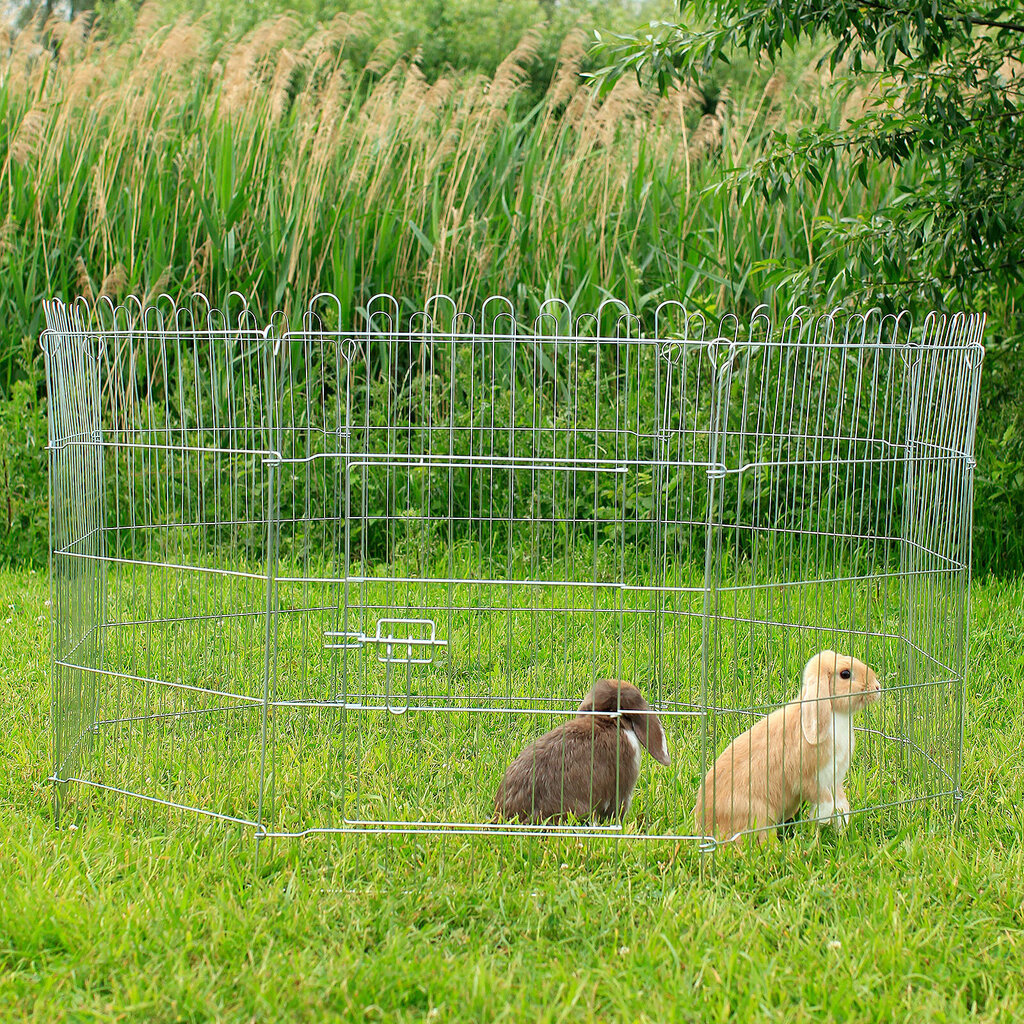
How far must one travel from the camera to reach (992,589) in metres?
5.60

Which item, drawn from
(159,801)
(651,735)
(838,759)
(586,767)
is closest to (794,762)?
(838,759)

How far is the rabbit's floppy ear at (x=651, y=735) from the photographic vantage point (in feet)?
10.6

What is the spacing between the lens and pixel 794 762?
10.1ft

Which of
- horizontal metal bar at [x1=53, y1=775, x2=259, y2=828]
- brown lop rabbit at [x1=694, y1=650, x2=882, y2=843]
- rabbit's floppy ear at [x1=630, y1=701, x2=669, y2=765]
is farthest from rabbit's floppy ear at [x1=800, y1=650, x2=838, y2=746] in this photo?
horizontal metal bar at [x1=53, y1=775, x2=259, y2=828]

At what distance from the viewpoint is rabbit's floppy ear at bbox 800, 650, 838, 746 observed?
3.06 metres

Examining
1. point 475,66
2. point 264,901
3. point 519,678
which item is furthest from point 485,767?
point 475,66

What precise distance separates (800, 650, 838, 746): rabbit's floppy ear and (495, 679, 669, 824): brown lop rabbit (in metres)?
0.44

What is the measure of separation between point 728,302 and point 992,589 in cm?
238

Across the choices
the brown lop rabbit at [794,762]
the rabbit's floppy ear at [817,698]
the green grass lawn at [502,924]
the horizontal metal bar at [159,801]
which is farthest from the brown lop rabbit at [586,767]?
the horizontal metal bar at [159,801]

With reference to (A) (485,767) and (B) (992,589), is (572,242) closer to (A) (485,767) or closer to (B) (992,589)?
(B) (992,589)

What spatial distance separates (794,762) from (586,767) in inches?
23.8

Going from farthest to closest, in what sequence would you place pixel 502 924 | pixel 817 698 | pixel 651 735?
pixel 651 735, pixel 817 698, pixel 502 924

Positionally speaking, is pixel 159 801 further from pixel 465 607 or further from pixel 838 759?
pixel 838 759

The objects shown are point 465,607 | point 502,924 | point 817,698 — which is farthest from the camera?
point 465,607
